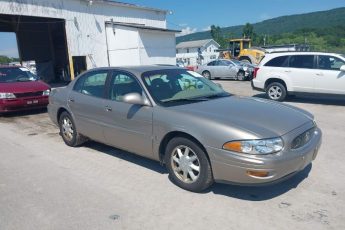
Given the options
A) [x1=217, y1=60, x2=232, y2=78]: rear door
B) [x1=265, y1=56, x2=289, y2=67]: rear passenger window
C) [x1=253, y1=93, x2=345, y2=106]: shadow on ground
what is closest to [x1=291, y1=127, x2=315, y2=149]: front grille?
[x1=253, y1=93, x2=345, y2=106]: shadow on ground

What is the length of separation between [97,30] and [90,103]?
17.4 metres

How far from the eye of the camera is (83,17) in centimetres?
2050

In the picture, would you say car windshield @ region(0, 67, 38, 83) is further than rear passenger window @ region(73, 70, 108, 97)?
Yes

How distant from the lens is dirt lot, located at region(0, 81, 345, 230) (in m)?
3.39

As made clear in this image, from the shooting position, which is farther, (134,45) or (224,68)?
(134,45)

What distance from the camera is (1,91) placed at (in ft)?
30.9

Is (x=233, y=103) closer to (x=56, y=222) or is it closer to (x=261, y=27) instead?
(x=56, y=222)

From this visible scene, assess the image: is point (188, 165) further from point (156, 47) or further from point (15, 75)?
point (156, 47)

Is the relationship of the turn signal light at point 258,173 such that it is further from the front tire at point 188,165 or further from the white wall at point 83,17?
the white wall at point 83,17

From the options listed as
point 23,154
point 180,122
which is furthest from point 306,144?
point 23,154

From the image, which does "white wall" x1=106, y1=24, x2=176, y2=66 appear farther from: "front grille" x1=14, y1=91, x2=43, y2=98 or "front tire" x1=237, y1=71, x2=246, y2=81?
"front grille" x1=14, y1=91, x2=43, y2=98

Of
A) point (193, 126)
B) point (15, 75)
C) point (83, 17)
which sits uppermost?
point (83, 17)

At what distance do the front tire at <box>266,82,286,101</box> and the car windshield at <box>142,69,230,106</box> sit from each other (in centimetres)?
636

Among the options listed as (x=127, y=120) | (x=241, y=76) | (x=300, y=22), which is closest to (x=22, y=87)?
(x=127, y=120)
